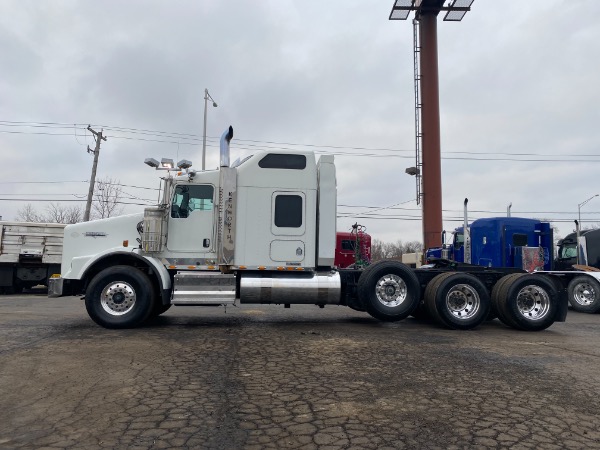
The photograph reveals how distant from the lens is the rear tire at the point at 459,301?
890 centimetres

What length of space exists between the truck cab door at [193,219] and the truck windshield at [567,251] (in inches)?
512

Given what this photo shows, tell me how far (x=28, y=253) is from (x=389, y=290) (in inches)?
646

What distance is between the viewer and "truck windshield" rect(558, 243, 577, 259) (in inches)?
613

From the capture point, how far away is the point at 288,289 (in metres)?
8.76

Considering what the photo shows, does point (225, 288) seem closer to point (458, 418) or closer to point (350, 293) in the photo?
point (350, 293)

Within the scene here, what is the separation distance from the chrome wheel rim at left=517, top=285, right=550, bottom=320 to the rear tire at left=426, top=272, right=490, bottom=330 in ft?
2.45

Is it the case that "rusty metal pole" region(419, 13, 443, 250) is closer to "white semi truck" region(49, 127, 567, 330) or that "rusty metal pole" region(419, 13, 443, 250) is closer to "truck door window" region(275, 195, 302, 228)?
"white semi truck" region(49, 127, 567, 330)

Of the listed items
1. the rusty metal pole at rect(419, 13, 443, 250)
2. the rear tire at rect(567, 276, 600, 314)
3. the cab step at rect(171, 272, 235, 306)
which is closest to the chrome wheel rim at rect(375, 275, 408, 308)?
the cab step at rect(171, 272, 235, 306)

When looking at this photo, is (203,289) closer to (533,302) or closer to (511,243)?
(533,302)

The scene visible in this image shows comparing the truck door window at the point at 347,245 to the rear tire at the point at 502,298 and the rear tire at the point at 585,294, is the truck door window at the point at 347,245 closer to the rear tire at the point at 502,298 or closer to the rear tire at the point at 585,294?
the rear tire at the point at 585,294

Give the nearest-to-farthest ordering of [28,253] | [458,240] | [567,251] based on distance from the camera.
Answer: [458,240] < [567,251] < [28,253]

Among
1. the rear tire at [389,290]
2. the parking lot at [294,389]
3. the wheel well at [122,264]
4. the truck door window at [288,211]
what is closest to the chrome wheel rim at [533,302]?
the parking lot at [294,389]

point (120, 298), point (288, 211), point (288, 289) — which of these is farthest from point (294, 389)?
point (120, 298)

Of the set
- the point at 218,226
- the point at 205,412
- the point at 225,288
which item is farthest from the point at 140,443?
the point at 218,226
